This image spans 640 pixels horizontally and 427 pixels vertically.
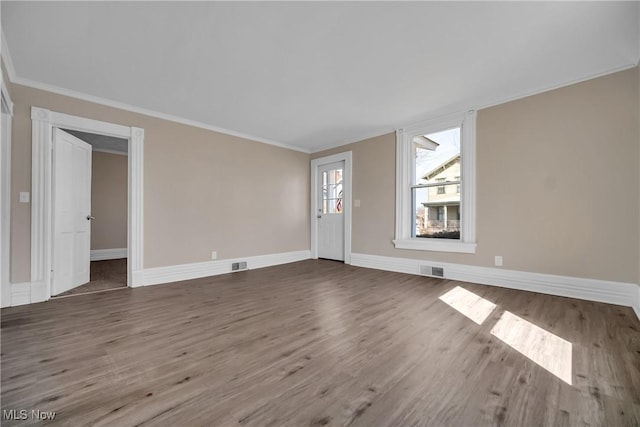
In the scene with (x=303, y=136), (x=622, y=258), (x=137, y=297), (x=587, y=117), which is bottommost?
(x=137, y=297)

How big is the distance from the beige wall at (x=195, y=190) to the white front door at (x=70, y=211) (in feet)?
0.88

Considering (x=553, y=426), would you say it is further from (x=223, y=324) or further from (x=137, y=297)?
(x=137, y=297)

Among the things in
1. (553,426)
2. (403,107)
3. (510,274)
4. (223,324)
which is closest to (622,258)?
(510,274)

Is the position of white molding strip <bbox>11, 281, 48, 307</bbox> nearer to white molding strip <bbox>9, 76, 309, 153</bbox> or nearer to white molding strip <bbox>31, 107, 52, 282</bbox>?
white molding strip <bbox>31, 107, 52, 282</bbox>

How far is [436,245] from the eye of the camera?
3.98 m

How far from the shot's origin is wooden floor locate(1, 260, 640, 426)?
1237 mm

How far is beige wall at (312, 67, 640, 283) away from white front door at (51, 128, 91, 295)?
5.10 metres

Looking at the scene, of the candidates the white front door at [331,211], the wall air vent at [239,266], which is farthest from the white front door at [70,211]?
the white front door at [331,211]

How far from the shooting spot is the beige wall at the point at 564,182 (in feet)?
8.78

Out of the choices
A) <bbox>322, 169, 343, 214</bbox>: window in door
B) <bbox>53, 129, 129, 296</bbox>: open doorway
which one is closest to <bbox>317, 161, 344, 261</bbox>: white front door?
<bbox>322, 169, 343, 214</bbox>: window in door

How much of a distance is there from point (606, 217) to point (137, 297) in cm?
525

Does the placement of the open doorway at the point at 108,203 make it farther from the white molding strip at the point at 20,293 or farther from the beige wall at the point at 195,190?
the white molding strip at the point at 20,293

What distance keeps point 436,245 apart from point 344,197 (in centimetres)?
201

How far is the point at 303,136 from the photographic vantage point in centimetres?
496
